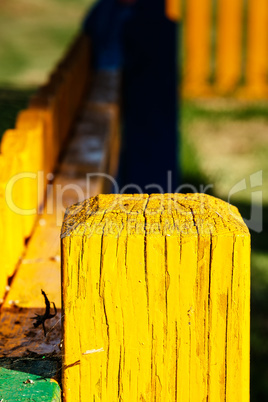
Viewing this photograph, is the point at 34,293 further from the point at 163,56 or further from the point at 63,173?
the point at 163,56

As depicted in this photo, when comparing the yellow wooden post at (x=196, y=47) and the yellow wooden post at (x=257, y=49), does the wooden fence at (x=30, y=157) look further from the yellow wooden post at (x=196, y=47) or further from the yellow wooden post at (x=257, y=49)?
the yellow wooden post at (x=257, y=49)

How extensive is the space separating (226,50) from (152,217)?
7.64 m

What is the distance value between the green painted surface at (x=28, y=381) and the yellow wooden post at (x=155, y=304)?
33mm

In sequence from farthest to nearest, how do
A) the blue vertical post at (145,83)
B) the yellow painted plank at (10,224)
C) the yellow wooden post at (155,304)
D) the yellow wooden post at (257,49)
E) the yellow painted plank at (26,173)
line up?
the yellow wooden post at (257,49) → the blue vertical post at (145,83) → the yellow painted plank at (26,173) → the yellow painted plank at (10,224) → the yellow wooden post at (155,304)

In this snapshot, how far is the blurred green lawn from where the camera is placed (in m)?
3.43

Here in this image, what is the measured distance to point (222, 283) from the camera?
107cm

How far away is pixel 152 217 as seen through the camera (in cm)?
110

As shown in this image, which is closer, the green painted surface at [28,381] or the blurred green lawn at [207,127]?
the green painted surface at [28,381]

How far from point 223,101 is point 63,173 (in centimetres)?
620

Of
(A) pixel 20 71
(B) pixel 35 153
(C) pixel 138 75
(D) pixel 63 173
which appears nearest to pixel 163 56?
(C) pixel 138 75

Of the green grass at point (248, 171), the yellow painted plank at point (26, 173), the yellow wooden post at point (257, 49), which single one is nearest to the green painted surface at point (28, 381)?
the yellow painted plank at point (26, 173)

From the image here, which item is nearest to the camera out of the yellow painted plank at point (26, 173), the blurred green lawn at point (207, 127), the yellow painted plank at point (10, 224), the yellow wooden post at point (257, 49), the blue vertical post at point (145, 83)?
the yellow painted plank at point (10, 224)

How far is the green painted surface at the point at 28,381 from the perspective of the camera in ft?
3.59

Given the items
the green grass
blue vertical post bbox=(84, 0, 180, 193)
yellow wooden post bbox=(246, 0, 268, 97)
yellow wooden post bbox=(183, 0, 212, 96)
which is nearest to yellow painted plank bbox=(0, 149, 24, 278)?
the green grass
